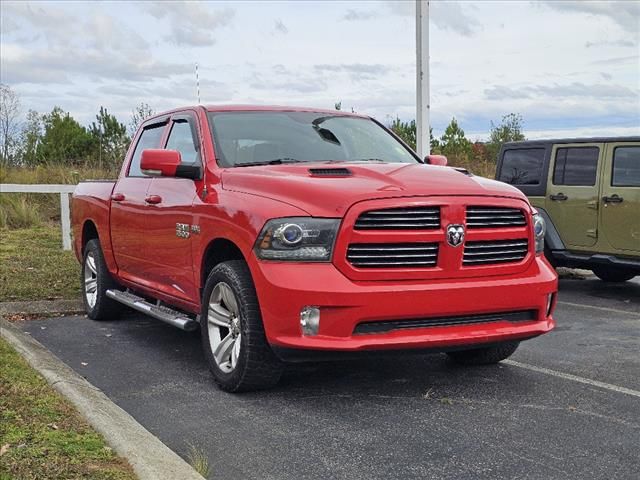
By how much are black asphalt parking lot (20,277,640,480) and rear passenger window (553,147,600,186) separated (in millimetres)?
3069

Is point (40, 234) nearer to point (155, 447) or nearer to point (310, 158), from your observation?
point (310, 158)

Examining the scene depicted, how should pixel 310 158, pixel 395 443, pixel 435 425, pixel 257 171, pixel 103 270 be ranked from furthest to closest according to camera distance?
pixel 103 270, pixel 310 158, pixel 257 171, pixel 435 425, pixel 395 443

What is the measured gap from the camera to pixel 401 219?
4609 mm

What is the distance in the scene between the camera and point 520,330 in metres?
4.92

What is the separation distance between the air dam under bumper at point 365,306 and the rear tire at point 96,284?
3275mm

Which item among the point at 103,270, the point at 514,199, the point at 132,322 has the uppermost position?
the point at 514,199

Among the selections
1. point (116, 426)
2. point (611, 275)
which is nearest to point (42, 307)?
point (116, 426)

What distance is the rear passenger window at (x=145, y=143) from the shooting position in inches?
276

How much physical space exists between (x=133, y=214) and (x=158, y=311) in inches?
36.9

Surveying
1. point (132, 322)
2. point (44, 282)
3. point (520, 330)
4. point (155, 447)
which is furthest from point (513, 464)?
point (44, 282)

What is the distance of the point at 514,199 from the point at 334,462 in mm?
2098

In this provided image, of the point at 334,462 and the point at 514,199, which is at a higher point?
the point at 514,199

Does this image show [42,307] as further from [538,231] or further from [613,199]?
[613,199]

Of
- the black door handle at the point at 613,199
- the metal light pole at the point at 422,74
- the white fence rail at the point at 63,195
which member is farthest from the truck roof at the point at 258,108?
the white fence rail at the point at 63,195
